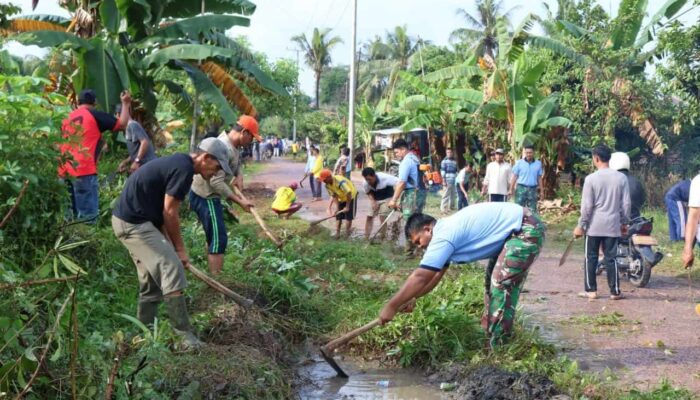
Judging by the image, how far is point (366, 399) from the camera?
5469 mm

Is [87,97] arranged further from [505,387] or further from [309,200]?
[309,200]

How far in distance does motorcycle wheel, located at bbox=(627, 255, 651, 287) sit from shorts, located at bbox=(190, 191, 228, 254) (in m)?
5.23

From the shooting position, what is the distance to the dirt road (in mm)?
5906

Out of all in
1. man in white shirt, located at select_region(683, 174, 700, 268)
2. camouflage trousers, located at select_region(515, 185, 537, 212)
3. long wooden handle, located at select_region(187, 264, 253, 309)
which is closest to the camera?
long wooden handle, located at select_region(187, 264, 253, 309)

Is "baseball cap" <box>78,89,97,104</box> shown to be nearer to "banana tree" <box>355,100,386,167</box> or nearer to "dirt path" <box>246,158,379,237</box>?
"dirt path" <box>246,158,379,237</box>

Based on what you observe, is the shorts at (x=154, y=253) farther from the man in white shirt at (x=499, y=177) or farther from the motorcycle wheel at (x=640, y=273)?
the man in white shirt at (x=499, y=177)

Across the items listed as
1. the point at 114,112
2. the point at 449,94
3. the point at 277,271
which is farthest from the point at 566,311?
the point at 449,94

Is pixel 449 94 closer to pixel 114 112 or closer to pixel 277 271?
pixel 114 112

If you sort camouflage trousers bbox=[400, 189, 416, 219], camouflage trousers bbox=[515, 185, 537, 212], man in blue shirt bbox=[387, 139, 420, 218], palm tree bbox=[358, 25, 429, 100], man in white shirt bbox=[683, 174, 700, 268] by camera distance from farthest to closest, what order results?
palm tree bbox=[358, 25, 429, 100]
camouflage trousers bbox=[515, 185, 537, 212]
camouflage trousers bbox=[400, 189, 416, 219]
man in blue shirt bbox=[387, 139, 420, 218]
man in white shirt bbox=[683, 174, 700, 268]

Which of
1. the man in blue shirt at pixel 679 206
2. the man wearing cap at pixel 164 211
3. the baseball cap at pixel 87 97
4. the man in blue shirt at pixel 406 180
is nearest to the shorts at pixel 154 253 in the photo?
the man wearing cap at pixel 164 211

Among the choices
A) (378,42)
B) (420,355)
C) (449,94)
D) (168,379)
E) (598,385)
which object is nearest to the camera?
(168,379)

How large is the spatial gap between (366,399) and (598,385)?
5.45ft

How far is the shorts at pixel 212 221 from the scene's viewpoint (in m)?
7.50

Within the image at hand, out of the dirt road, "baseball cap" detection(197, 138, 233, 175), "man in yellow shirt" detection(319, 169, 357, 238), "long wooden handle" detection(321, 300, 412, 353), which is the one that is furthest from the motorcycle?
"baseball cap" detection(197, 138, 233, 175)
